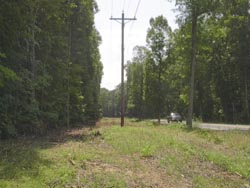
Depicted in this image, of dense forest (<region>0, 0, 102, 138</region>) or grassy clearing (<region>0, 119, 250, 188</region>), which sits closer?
grassy clearing (<region>0, 119, 250, 188</region>)

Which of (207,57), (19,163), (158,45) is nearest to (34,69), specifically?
(19,163)

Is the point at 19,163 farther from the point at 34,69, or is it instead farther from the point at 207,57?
the point at 207,57

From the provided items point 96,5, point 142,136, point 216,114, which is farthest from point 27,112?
point 216,114

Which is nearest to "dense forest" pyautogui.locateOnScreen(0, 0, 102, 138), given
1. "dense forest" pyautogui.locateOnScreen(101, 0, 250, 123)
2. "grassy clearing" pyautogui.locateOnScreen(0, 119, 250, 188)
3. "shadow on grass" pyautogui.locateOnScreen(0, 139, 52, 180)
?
"shadow on grass" pyautogui.locateOnScreen(0, 139, 52, 180)

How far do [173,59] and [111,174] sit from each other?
32038mm

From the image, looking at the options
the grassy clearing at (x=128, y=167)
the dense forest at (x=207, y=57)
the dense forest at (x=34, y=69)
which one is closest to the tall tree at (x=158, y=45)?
the dense forest at (x=207, y=57)

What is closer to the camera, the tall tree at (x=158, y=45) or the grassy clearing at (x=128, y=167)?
the grassy clearing at (x=128, y=167)

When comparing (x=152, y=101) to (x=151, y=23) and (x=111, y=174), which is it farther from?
(x=111, y=174)

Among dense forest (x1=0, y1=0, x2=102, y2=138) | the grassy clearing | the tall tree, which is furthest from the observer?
the tall tree

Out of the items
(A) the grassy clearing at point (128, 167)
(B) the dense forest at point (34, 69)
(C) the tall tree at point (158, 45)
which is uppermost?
(C) the tall tree at point (158, 45)

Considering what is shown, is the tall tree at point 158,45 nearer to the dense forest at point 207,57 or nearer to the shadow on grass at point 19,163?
the dense forest at point 207,57

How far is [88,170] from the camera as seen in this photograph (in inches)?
295

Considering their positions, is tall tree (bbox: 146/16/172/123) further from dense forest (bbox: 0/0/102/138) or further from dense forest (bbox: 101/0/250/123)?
dense forest (bbox: 0/0/102/138)

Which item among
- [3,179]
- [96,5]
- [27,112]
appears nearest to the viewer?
[3,179]
